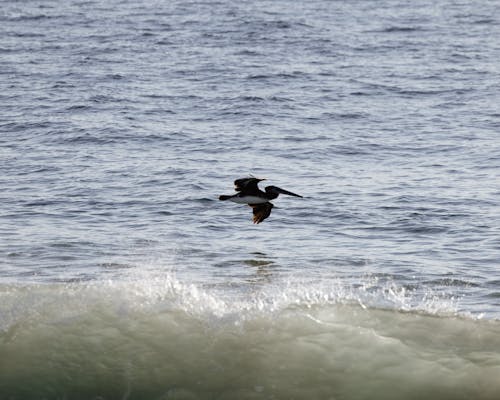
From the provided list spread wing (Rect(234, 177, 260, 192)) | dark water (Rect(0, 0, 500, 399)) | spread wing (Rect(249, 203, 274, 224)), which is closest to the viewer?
dark water (Rect(0, 0, 500, 399))

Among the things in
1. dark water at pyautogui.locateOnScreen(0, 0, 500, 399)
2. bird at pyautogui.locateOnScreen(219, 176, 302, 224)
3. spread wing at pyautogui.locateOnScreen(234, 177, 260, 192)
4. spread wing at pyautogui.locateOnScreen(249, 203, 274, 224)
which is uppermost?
spread wing at pyautogui.locateOnScreen(234, 177, 260, 192)

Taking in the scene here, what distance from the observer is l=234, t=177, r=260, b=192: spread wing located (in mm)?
16859

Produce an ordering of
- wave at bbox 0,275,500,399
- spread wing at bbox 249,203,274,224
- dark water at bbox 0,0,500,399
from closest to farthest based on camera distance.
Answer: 1. wave at bbox 0,275,500,399
2. dark water at bbox 0,0,500,399
3. spread wing at bbox 249,203,274,224

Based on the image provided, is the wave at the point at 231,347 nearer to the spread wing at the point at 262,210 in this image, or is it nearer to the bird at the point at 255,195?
the bird at the point at 255,195

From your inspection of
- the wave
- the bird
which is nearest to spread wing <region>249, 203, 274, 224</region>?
the bird

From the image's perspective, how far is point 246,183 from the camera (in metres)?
17.0

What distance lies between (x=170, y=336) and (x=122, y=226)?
6617 mm

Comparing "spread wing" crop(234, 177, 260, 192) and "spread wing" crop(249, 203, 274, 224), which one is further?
"spread wing" crop(249, 203, 274, 224)

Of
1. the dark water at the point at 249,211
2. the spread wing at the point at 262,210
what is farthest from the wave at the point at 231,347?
the spread wing at the point at 262,210

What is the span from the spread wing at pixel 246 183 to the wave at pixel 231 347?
2.51 meters

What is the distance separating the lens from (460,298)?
1561cm

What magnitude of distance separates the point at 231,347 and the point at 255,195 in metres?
4.61

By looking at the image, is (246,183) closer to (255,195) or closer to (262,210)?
(255,195)

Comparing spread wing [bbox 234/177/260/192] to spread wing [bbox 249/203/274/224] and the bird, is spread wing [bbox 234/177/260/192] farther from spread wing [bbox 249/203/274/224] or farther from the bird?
spread wing [bbox 249/203/274/224]
